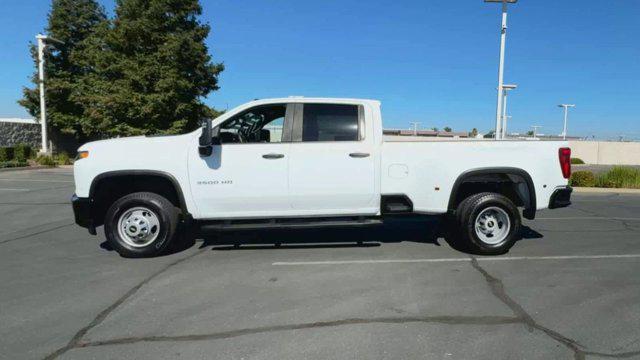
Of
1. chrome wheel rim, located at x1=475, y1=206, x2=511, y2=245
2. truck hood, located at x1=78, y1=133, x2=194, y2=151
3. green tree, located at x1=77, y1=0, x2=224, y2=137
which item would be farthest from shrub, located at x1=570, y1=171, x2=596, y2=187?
green tree, located at x1=77, y1=0, x2=224, y2=137

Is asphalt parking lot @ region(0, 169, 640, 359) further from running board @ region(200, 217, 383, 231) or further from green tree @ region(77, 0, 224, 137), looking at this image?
green tree @ region(77, 0, 224, 137)

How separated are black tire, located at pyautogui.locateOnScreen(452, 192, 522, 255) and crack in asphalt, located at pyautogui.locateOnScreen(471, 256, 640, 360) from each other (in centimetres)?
73

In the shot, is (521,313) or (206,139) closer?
(521,313)

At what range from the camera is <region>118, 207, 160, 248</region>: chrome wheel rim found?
5.97m

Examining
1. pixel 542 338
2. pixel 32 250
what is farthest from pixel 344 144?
pixel 32 250

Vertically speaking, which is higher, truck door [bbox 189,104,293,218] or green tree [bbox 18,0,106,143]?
green tree [bbox 18,0,106,143]

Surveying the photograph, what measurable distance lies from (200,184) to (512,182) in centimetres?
436

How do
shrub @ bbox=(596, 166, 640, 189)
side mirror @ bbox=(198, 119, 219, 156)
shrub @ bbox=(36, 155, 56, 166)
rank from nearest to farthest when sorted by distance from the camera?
1. side mirror @ bbox=(198, 119, 219, 156)
2. shrub @ bbox=(596, 166, 640, 189)
3. shrub @ bbox=(36, 155, 56, 166)

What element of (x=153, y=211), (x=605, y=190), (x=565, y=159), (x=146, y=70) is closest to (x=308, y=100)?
(x=153, y=211)

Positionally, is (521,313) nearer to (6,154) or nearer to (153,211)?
(153,211)

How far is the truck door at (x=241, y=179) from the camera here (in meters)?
5.86

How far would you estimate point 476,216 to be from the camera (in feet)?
20.1

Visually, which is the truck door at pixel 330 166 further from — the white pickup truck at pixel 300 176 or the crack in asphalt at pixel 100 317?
the crack in asphalt at pixel 100 317

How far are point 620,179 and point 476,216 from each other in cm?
1351
